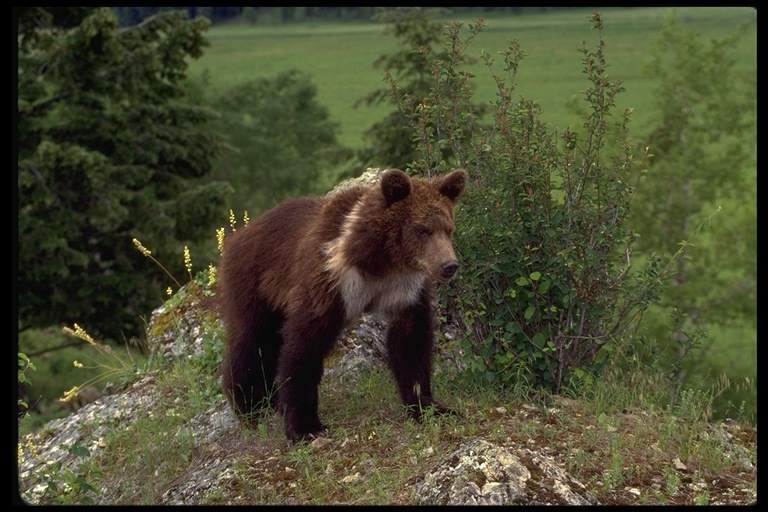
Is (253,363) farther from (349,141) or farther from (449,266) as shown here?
(349,141)

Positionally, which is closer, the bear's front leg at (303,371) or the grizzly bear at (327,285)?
the grizzly bear at (327,285)

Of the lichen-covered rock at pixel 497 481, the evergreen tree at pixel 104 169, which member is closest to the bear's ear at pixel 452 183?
the lichen-covered rock at pixel 497 481

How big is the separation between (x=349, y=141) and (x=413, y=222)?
4791 centimetres

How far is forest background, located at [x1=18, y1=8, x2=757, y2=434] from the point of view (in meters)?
22.5

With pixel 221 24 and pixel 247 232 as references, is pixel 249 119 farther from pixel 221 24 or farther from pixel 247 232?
pixel 247 232

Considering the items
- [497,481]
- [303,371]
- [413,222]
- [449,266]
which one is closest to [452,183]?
[413,222]

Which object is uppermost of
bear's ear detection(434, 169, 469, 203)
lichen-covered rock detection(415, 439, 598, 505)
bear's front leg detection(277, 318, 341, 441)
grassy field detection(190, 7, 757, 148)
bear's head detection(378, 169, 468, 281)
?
grassy field detection(190, 7, 757, 148)

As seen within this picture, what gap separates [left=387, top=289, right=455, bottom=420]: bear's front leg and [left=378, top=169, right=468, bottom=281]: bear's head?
0.50 meters

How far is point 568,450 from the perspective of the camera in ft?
20.7

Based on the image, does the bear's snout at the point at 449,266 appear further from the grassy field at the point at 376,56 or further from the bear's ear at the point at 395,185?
the grassy field at the point at 376,56

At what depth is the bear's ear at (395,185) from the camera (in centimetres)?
621

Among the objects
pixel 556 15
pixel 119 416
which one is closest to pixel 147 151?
pixel 556 15

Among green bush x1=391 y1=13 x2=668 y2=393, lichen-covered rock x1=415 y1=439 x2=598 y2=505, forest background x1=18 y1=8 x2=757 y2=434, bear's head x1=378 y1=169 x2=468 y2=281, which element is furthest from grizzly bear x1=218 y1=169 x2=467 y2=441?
forest background x1=18 y1=8 x2=757 y2=434

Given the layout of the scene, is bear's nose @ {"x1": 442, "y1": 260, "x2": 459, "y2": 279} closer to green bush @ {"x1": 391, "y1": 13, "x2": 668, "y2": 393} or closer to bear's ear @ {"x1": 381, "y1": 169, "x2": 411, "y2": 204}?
bear's ear @ {"x1": 381, "y1": 169, "x2": 411, "y2": 204}
